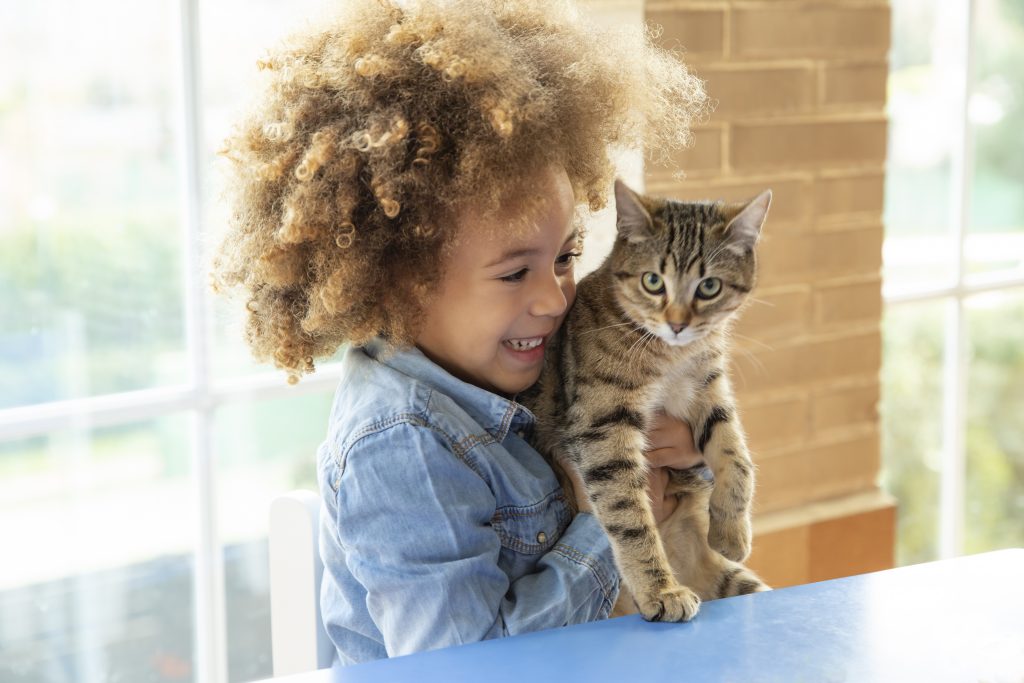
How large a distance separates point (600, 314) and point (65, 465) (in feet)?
3.59

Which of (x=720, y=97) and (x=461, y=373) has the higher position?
(x=720, y=97)

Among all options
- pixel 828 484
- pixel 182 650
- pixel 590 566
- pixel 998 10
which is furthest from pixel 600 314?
pixel 998 10

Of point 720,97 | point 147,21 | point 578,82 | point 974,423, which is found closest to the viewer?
point 578,82

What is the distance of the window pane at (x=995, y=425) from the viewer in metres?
3.42

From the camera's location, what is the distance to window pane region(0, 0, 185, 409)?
1.89 m

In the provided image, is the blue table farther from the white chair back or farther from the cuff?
the white chair back

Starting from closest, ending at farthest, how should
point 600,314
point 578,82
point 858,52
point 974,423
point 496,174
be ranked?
1. point 496,174
2. point 578,82
3. point 600,314
4. point 858,52
5. point 974,423

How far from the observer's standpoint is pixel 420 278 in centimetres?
137

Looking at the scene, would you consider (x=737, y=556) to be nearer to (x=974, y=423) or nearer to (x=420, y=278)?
(x=420, y=278)

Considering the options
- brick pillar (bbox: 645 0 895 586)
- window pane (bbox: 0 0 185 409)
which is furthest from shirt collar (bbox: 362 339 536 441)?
brick pillar (bbox: 645 0 895 586)

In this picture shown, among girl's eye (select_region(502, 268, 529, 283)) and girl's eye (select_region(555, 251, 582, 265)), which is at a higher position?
girl's eye (select_region(555, 251, 582, 265))

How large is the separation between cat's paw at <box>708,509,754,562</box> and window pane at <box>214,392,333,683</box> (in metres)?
1.05

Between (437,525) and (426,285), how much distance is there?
32 cm

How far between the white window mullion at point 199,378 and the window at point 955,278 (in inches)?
74.7
